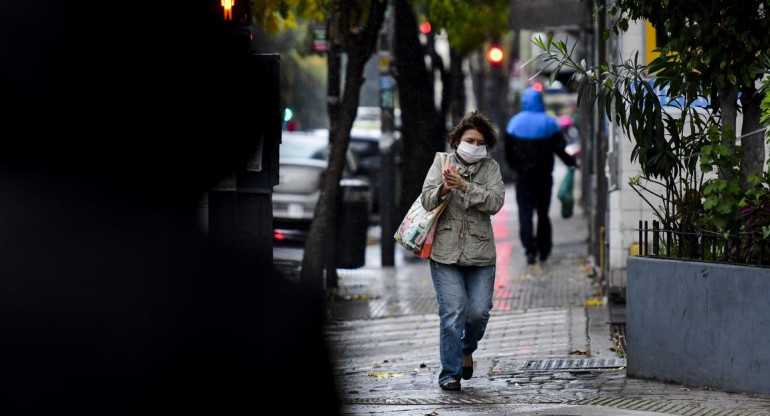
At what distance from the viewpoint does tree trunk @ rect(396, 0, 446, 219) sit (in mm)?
15422

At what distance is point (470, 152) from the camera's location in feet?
26.1

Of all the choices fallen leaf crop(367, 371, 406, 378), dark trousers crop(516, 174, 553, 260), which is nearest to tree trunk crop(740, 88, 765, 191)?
fallen leaf crop(367, 371, 406, 378)

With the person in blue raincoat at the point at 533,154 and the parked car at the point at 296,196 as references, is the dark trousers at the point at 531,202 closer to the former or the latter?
the person in blue raincoat at the point at 533,154

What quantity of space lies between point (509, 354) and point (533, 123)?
19.3ft

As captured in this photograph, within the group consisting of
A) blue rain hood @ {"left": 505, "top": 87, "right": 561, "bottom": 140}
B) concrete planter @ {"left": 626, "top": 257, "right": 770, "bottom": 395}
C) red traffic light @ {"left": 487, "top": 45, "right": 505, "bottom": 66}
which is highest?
red traffic light @ {"left": 487, "top": 45, "right": 505, "bottom": 66}

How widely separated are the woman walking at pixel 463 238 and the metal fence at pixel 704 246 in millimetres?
972

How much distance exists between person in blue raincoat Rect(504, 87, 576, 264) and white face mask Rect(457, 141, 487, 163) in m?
6.96

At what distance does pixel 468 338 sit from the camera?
8164mm

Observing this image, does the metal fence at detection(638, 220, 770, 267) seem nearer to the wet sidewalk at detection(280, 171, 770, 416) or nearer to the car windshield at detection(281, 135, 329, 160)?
the wet sidewalk at detection(280, 171, 770, 416)

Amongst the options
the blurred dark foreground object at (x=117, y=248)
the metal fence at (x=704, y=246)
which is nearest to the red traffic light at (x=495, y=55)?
the metal fence at (x=704, y=246)

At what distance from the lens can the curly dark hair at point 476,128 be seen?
26.3ft

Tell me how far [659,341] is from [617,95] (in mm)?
1437

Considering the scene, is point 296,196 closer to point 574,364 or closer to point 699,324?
point 574,364

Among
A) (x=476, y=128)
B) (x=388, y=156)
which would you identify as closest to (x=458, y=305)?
(x=476, y=128)
